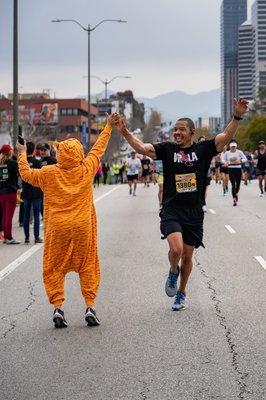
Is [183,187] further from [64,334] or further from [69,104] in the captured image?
[69,104]

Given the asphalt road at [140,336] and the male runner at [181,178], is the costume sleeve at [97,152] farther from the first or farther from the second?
the asphalt road at [140,336]

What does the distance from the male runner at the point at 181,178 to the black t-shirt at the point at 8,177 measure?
764cm

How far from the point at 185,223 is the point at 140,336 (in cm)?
136

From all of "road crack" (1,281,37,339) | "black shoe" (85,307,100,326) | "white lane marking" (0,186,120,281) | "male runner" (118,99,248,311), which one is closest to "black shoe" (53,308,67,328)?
"black shoe" (85,307,100,326)

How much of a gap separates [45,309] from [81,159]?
1.82 metres

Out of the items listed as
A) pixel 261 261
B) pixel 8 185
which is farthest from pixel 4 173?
pixel 261 261

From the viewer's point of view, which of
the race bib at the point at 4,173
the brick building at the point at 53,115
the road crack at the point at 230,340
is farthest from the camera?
the brick building at the point at 53,115

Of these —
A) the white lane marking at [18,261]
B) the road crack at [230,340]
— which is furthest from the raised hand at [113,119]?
the white lane marking at [18,261]

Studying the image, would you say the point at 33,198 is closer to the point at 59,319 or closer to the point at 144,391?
the point at 59,319

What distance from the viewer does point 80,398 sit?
5.46m

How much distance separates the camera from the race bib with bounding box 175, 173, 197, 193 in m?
8.02

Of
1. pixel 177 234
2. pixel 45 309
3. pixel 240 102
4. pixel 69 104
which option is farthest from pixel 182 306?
pixel 69 104

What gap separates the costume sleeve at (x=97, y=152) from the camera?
311 inches

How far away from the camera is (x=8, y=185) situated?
15.5 metres
